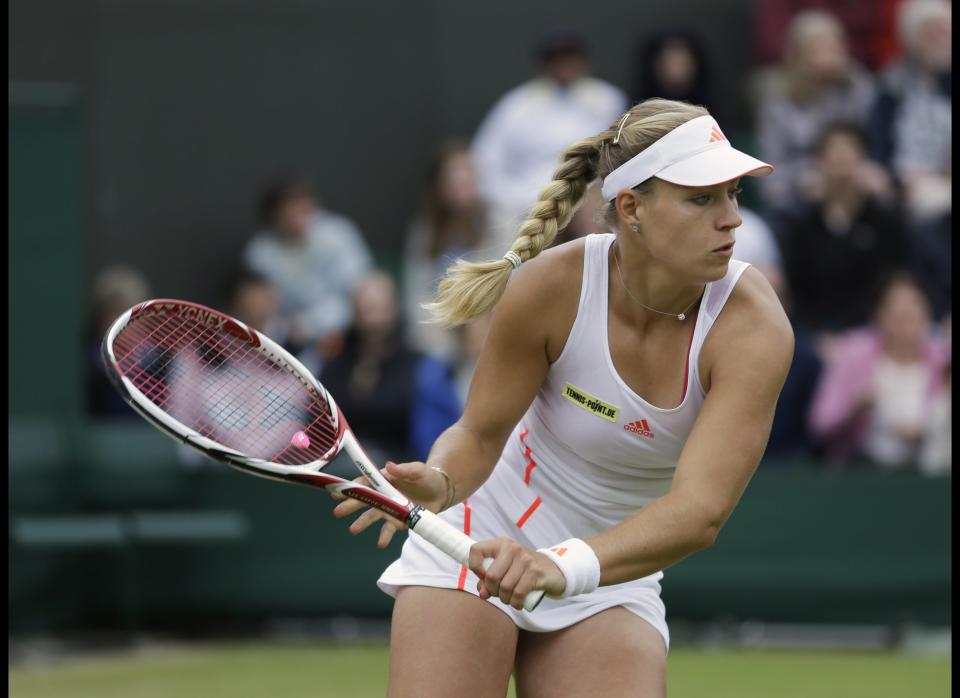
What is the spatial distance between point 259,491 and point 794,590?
254 centimetres

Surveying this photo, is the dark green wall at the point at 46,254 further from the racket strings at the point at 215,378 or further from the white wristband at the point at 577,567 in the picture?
the white wristband at the point at 577,567

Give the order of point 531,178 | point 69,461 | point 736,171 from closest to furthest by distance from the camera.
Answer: point 736,171
point 69,461
point 531,178

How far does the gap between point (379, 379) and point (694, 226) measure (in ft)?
Result: 14.6

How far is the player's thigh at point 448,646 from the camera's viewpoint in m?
3.77

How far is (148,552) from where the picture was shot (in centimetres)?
793

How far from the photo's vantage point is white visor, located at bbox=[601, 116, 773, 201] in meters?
3.70

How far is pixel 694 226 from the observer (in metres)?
3.73

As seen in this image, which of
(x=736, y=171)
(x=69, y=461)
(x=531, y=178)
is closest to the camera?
(x=736, y=171)

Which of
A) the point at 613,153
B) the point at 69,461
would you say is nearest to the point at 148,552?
the point at 69,461

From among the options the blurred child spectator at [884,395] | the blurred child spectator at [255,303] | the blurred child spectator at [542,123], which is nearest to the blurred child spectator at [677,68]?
the blurred child spectator at [542,123]

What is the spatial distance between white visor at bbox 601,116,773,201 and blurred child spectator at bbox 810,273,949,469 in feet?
14.6

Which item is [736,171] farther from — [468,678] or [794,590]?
[794,590]

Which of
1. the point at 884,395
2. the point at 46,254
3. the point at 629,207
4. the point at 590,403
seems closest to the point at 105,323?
the point at 46,254

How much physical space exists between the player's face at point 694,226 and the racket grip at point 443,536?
766mm
